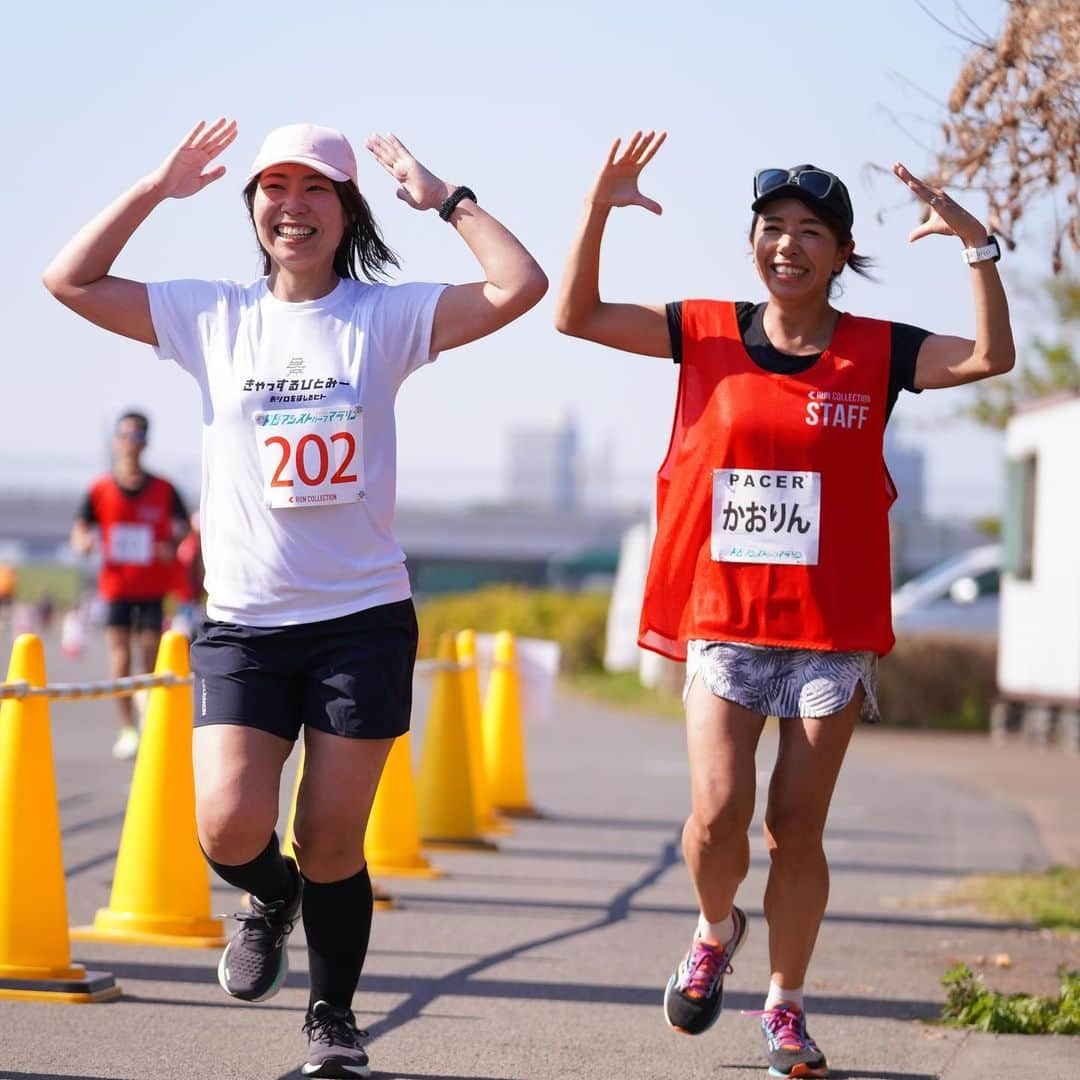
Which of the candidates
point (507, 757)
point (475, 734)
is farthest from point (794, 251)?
point (507, 757)

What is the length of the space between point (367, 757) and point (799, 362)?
4.88 feet

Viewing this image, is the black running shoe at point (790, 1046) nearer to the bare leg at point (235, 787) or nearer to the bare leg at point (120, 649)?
the bare leg at point (235, 787)

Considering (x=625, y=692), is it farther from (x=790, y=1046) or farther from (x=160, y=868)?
(x=790, y=1046)

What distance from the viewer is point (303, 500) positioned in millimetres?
4977

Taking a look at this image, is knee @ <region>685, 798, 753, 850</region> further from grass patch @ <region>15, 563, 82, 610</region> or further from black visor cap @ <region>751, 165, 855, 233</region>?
grass patch @ <region>15, 563, 82, 610</region>

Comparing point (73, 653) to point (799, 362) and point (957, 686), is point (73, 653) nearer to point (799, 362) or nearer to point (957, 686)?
point (957, 686)

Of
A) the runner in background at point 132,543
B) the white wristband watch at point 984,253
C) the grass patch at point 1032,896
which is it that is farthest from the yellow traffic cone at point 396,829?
the white wristband watch at point 984,253

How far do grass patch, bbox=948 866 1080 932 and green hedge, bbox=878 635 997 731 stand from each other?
12855 mm

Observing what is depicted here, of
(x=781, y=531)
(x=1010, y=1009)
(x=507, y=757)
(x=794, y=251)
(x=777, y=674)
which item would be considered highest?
(x=794, y=251)

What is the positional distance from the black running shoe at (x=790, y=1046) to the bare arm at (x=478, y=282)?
6.20ft

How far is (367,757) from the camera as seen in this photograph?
5.06 meters

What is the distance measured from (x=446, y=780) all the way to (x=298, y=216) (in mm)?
5999

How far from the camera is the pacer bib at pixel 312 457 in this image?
496cm

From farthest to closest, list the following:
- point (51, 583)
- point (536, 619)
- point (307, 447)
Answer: point (51, 583), point (536, 619), point (307, 447)
